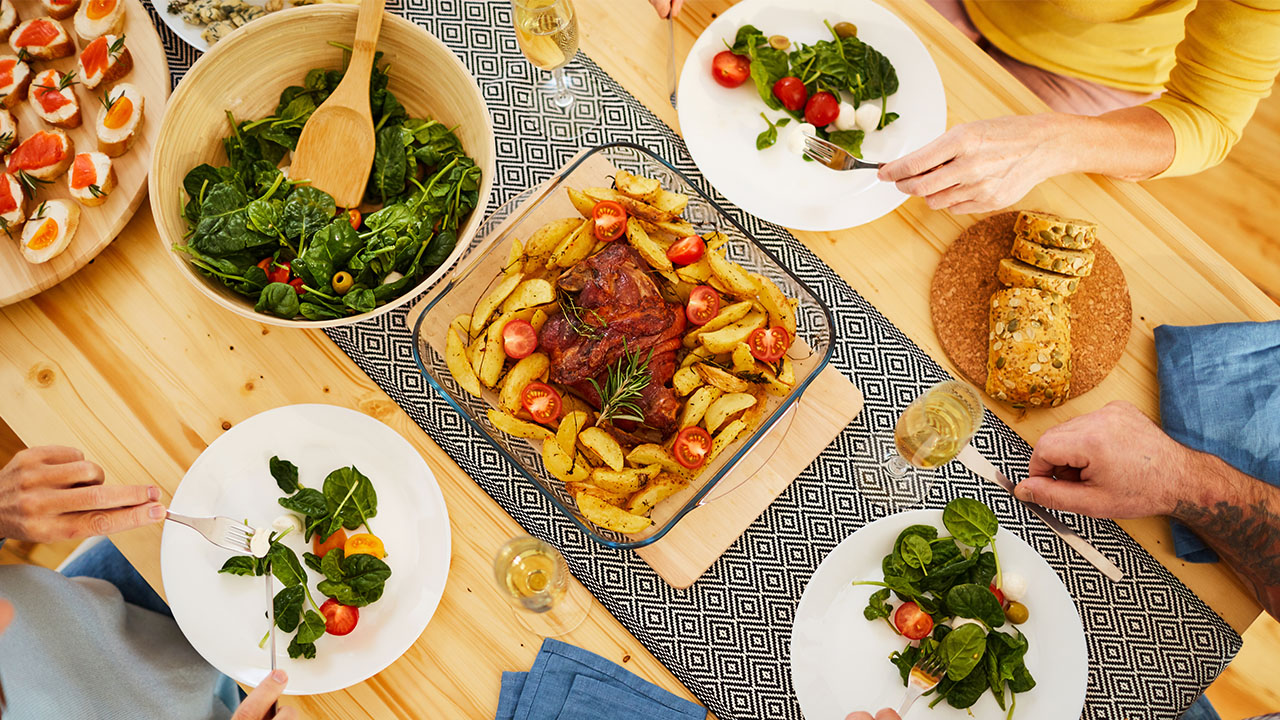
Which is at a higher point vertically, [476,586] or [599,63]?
[599,63]

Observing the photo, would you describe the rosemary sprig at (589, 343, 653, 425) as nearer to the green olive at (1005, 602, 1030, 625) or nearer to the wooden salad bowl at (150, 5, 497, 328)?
the wooden salad bowl at (150, 5, 497, 328)

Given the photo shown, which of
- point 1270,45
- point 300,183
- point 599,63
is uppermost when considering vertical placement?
point 1270,45

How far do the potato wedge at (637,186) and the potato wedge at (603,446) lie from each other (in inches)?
19.6

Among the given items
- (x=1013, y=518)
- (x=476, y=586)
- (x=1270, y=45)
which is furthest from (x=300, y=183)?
(x=1270, y=45)

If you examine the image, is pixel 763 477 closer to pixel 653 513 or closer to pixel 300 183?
pixel 653 513

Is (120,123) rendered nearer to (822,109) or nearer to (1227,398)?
(822,109)

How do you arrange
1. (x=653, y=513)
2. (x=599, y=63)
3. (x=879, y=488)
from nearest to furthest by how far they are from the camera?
(x=653, y=513) < (x=879, y=488) < (x=599, y=63)

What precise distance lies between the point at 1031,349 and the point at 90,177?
2136mm

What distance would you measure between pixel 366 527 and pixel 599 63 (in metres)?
1.27

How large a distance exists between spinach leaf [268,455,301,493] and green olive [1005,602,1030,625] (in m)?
1.55

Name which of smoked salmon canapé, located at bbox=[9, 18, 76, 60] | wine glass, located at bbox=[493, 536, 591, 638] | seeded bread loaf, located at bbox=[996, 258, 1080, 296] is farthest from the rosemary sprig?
smoked salmon canapé, located at bbox=[9, 18, 76, 60]

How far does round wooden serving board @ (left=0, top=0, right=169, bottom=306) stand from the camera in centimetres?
173

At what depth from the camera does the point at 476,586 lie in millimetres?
1717

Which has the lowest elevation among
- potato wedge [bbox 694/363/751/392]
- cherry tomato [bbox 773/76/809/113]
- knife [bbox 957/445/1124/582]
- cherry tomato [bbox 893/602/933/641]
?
cherry tomato [bbox 893/602/933/641]
